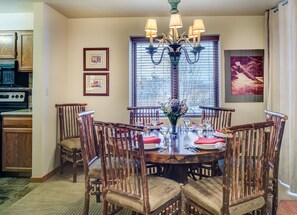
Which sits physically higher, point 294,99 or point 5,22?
point 5,22

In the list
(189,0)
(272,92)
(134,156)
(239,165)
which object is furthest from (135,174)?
(272,92)

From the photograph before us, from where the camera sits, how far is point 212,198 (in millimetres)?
1849

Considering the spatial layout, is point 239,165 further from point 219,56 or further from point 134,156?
point 219,56

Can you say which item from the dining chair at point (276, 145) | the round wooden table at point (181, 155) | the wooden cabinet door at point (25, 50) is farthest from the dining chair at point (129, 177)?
the wooden cabinet door at point (25, 50)

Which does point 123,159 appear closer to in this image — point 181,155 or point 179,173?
point 181,155

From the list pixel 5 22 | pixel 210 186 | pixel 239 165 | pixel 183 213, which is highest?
pixel 5 22

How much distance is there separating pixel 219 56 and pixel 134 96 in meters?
1.62

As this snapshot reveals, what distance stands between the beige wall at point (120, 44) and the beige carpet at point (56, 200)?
4.38 feet

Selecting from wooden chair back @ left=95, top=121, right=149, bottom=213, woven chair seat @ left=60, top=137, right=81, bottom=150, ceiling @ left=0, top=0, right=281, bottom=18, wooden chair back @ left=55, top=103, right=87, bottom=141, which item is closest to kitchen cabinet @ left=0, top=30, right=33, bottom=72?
ceiling @ left=0, top=0, right=281, bottom=18

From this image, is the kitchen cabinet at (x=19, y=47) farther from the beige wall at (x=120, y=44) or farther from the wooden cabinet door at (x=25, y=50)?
the beige wall at (x=120, y=44)

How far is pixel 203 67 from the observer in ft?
14.4

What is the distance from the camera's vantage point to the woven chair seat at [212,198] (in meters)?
1.79

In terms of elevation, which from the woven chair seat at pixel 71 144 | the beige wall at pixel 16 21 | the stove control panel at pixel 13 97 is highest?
the beige wall at pixel 16 21

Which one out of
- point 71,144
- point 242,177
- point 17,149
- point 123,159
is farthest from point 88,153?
point 17,149
